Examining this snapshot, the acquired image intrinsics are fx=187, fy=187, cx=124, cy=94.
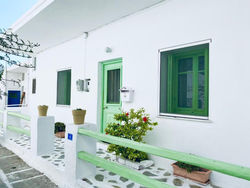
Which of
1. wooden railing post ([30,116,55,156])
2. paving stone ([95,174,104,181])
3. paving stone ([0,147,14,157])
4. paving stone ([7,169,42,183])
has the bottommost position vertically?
paving stone ([7,169,42,183])

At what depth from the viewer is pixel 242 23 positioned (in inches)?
102

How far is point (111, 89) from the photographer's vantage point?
15.6ft

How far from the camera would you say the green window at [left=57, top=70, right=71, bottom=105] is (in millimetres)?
6648

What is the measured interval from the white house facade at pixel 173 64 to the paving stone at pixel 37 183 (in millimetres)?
1866

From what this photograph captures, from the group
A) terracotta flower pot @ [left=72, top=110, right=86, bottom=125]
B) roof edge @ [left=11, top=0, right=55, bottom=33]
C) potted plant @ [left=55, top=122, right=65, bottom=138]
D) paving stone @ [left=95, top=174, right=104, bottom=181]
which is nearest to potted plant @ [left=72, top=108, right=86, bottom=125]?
terracotta flower pot @ [left=72, top=110, right=86, bottom=125]

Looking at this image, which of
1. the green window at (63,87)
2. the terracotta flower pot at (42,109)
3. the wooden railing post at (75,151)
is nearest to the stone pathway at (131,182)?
the wooden railing post at (75,151)

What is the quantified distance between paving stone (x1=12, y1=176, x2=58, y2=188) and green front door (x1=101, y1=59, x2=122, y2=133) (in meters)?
1.98

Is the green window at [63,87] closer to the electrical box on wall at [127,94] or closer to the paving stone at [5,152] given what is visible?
the paving stone at [5,152]

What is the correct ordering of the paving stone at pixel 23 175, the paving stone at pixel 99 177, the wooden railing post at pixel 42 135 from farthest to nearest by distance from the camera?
the wooden railing post at pixel 42 135 < the paving stone at pixel 23 175 < the paving stone at pixel 99 177

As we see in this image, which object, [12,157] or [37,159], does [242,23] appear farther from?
[12,157]

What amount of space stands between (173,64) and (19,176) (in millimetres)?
3395

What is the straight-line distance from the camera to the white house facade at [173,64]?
263 centimetres

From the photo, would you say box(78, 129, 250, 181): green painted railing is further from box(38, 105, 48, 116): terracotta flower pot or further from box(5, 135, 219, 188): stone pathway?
box(38, 105, 48, 116): terracotta flower pot

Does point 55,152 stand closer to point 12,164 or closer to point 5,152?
point 12,164
